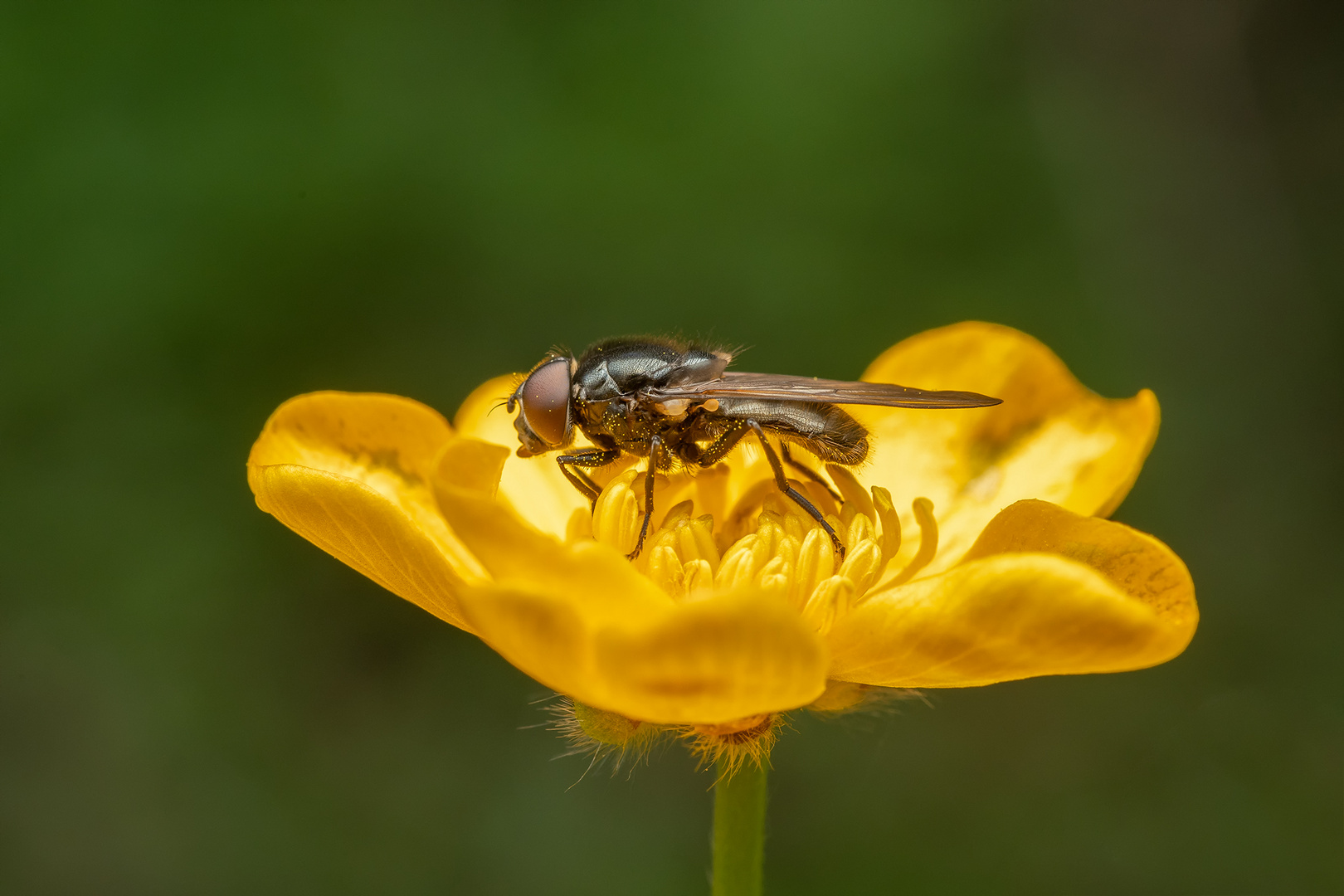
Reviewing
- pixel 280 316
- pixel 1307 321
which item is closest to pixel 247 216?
pixel 280 316

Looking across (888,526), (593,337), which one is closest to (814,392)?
(888,526)

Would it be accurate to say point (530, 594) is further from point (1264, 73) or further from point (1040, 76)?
point (1264, 73)

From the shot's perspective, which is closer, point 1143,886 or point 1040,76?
point 1143,886

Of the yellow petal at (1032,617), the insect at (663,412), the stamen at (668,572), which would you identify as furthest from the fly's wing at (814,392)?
the stamen at (668,572)

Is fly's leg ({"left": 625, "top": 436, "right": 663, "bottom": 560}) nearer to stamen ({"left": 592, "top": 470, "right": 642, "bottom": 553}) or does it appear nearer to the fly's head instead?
stamen ({"left": 592, "top": 470, "right": 642, "bottom": 553})

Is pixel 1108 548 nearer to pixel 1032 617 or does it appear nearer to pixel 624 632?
pixel 1032 617
